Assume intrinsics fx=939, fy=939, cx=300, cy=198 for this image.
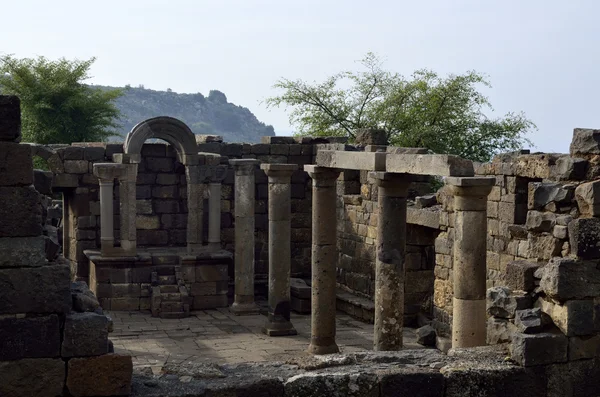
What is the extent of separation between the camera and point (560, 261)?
758 cm

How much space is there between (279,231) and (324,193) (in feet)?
8.22

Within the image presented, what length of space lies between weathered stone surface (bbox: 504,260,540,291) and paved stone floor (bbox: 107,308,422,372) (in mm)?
6589

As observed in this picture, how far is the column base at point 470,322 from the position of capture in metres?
11.2

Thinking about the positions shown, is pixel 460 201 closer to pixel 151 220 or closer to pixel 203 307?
pixel 203 307

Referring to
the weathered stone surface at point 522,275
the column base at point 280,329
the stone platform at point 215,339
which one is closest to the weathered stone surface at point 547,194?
the weathered stone surface at point 522,275

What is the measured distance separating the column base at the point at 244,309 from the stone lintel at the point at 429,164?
777 centimetres

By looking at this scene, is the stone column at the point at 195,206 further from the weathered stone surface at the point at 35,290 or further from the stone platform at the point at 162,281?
the weathered stone surface at the point at 35,290

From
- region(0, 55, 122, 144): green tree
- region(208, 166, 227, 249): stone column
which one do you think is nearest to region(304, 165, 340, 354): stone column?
region(208, 166, 227, 249): stone column

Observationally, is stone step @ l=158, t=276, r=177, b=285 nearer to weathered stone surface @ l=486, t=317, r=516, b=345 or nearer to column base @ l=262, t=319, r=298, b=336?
column base @ l=262, t=319, r=298, b=336

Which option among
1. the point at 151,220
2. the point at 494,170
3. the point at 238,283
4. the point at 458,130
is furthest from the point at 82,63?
the point at 494,170

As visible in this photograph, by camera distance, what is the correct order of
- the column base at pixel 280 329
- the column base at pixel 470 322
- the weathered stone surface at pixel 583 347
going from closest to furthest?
the weathered stone surface at pixel 583 347, the column base at pixel 470 322, the column base at pixel 280 329

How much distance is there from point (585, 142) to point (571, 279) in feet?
3.87

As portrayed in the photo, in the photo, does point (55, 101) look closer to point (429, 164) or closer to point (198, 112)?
point (429, 164)

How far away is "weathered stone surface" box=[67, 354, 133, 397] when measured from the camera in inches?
270
